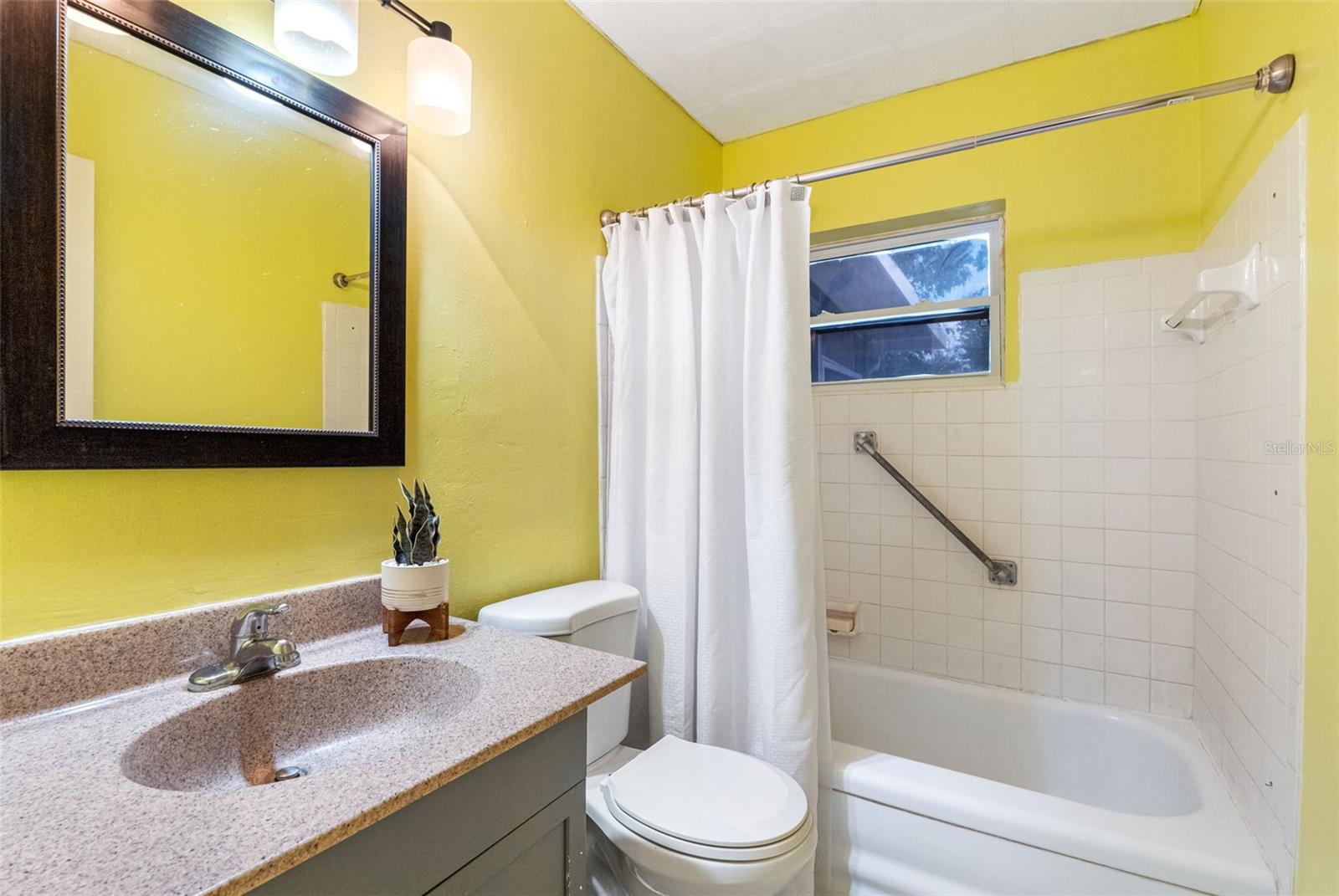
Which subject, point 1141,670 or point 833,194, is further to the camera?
point 833,194

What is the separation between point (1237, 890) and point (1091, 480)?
1.08 m

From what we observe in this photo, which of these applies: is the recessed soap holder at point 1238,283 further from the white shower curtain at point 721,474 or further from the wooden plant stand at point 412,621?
the wooden plant stand at point 412,621

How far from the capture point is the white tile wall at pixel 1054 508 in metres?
1.81

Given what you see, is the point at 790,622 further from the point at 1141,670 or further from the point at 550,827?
the point at 1141,670

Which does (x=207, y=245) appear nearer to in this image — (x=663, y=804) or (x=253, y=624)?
(x=253, y=624)

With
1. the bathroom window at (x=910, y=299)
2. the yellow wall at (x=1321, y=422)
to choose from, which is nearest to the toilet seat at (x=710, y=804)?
the yellow wall at (x=1321, y=422)

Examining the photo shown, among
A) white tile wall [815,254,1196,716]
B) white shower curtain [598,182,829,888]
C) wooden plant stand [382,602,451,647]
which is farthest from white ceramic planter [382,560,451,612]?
white tile wall [815,254,1196,716]

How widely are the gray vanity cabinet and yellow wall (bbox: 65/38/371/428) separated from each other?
701 millimetres

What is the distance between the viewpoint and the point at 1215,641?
1.57m

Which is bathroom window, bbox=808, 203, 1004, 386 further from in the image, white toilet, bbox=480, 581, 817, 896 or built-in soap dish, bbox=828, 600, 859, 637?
white toilet, bbox=480, 581, 817, 896

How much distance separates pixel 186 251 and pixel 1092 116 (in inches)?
73.7

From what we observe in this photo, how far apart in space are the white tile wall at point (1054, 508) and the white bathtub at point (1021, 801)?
0.11 meters

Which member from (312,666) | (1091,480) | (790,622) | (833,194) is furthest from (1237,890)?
(833,194)

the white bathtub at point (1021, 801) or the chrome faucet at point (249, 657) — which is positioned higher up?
the chrome faucet at point (249, 657)
